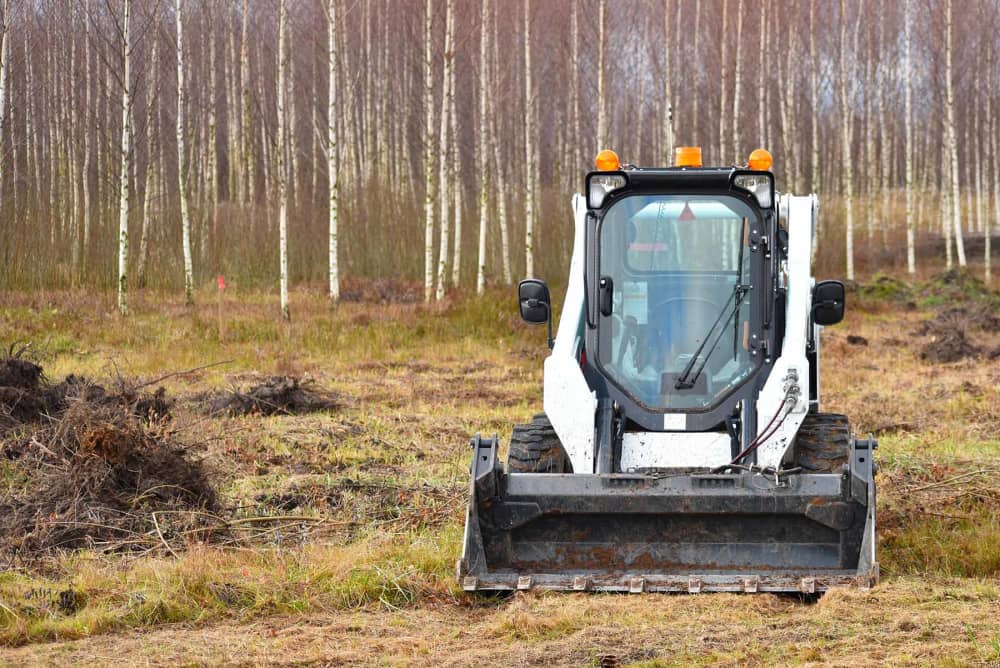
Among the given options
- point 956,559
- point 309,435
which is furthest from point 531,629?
point 309,435

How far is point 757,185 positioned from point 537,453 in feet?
6.72

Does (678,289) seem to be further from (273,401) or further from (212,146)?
(212,146)

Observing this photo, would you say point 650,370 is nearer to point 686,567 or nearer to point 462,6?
point 686,567

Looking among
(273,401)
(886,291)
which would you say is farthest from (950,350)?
(886,291)

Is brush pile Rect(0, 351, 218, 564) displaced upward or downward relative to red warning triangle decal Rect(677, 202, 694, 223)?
downward

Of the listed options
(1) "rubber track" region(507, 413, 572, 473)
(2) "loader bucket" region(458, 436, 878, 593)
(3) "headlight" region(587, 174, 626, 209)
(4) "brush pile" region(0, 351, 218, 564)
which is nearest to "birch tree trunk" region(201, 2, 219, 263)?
(4) "brush pile" region(0, 351, 218, 564)

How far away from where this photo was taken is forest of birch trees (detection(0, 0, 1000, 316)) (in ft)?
93.7

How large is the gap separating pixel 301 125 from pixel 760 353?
3827 cm

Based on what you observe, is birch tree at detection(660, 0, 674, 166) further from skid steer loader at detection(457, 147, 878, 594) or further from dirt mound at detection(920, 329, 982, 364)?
dirt mound at detection(920, 329, 982, 364)

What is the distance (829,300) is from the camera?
306 inches

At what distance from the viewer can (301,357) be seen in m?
18.5

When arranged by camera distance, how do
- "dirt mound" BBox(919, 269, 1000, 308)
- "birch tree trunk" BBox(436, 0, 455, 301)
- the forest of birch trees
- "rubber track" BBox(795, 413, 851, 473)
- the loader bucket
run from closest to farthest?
the loader bucket < "rubber track" BBox(795, 413, 851, 473) < "birch tree trunk" BBox(436, 0, 455, 301) < "dirt mound" BBox(919, 269, 1000, 308) < the forest of birch trees

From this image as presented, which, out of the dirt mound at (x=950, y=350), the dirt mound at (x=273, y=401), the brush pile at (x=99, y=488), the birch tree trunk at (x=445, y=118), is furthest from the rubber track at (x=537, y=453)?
the birch tree trunk at (x=445, y=118)

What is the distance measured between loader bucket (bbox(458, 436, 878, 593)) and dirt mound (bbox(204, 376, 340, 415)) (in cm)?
647
